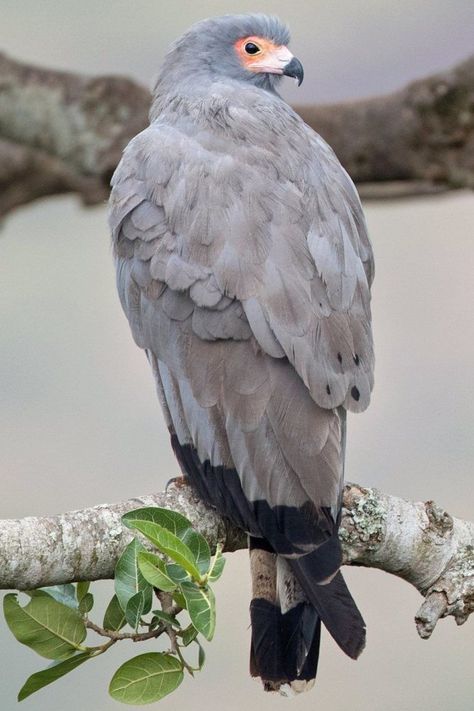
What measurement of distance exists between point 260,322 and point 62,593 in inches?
30.4

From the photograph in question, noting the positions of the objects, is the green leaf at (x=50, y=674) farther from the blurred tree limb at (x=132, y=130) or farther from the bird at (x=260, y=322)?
the blurred tree limb at (x=132, y=130)

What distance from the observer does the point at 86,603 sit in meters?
2.39

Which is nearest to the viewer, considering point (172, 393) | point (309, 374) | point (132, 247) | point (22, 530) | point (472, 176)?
point (22, 530)

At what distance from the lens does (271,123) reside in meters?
3.01

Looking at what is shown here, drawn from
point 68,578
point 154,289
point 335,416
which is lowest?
point 68,578

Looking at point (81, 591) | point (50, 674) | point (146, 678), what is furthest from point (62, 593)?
point (146, 678)

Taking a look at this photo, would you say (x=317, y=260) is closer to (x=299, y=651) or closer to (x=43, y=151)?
(x=299, y=651)

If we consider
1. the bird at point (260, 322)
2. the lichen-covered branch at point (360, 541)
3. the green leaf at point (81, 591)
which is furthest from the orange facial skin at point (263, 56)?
the green leaf at point (81, 591)

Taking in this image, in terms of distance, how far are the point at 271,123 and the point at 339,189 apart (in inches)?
10.6

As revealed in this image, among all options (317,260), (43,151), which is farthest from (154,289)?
(43,151)

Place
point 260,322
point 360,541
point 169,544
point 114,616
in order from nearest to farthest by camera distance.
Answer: point 169,544 < point 114,616 < point 260,322 < point 360,541

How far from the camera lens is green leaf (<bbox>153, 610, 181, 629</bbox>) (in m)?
2.30

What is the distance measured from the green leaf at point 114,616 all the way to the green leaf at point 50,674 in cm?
8

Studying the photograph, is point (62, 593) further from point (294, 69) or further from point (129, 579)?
point (294, 69)
